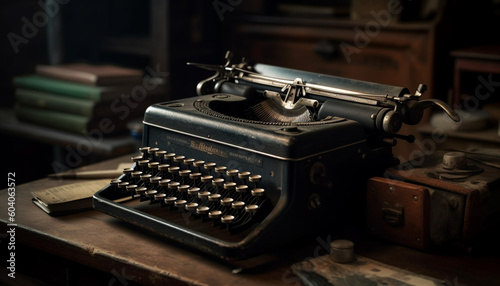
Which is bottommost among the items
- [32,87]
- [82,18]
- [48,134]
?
[48,134]

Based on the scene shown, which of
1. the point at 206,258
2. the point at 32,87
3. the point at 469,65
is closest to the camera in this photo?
the point at 206,258

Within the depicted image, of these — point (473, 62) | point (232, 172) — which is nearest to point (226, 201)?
point (232, 172)

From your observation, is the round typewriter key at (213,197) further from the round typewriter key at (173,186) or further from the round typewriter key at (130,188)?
the round typewriter key at (130,188)

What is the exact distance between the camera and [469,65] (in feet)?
11.0

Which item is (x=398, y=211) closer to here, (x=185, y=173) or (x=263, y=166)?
(x=263, y=166)

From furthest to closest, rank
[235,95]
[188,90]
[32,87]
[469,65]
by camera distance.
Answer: [188,90]
[32,87]
[469,65]
[235,95]

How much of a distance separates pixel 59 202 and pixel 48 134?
155 cm

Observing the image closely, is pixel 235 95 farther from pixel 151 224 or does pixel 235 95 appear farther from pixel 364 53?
pixel 364 53

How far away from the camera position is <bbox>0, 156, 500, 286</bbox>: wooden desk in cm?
167

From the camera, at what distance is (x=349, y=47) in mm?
3705

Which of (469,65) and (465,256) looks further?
(469,65)

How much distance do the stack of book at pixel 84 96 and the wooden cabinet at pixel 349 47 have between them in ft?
2.37

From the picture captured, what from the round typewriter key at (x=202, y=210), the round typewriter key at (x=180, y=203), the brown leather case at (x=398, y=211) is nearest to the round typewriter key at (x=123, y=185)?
the round typewriter key at (x=180, y=203)

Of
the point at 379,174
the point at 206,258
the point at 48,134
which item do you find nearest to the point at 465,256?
the point at 379,174
